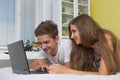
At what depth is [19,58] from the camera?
150 cm

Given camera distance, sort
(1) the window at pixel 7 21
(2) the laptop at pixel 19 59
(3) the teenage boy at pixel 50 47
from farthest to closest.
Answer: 1. (1) the window at pixel 7 21
2. (3) the teenage boy at pixel 50 47
3. (2) the laptop at pixel 19 59

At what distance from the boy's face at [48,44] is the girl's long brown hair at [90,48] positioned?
20cm

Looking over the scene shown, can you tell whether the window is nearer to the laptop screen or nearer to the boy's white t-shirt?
the boy's white t-shirt

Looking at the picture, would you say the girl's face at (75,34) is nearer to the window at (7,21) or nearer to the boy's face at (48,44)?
the boy's face at (48,44)

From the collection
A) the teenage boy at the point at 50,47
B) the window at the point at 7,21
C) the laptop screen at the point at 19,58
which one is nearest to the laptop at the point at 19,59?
the laptop screen at the point at 19,58

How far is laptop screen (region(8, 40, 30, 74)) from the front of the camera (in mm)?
1394

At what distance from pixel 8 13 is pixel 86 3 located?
1.24m

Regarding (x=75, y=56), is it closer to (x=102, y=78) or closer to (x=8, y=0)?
(x=102, y=78)

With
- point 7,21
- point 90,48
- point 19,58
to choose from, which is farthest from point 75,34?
point 7,21

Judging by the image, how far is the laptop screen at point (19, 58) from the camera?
1394 mm

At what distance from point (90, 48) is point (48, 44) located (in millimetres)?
330

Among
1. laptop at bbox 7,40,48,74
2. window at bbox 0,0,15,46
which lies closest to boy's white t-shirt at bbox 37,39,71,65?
laptop at bbox 7,40,48,74

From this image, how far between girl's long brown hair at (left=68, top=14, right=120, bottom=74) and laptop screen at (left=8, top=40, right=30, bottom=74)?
377 mm

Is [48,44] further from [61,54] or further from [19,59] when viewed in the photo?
[19,59]
